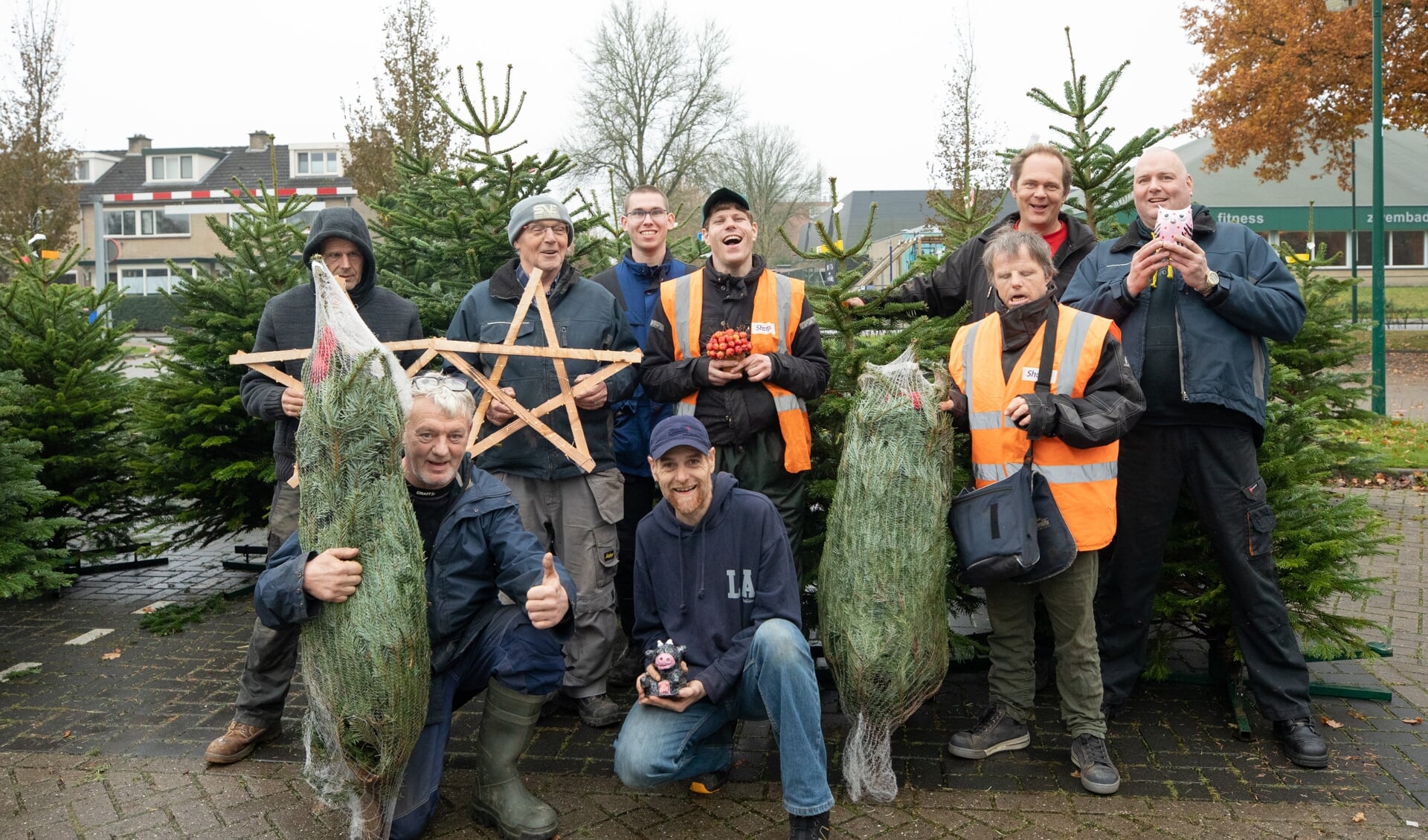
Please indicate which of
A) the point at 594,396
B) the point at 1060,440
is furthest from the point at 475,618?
the point at 1060,440

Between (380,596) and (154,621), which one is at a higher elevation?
(380,596)

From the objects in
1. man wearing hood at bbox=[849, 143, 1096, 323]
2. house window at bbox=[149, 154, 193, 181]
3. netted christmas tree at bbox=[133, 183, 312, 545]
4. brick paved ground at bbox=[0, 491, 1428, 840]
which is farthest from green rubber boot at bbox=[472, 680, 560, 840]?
house window at bbox=[149, 154, 193, 181]

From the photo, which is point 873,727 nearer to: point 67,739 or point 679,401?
point 679,401

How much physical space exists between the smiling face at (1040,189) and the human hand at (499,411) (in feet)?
7.82

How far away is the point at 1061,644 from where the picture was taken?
4.16 metres

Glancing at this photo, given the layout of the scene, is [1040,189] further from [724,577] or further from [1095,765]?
[1095,765]

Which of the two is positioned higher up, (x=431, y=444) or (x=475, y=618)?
(x=431, y=444)

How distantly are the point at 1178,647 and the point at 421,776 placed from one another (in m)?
4.03

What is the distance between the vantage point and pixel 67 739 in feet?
14.7

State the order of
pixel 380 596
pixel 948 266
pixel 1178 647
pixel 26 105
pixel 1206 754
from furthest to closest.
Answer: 1. pixel 26 105
2. pixel 1178 647
3. pixel 948 266
4. pixel 1206 754
5. pixel 380 596

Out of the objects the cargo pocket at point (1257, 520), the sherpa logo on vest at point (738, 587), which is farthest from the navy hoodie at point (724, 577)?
the cargo pocket at point (1257, 520)

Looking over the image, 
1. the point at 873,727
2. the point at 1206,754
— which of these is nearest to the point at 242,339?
the point at 873,727

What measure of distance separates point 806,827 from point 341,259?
10.0 ft

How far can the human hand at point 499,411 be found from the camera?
4582 mm
